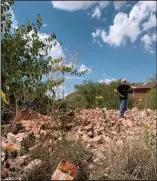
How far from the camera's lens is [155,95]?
65.7 feet

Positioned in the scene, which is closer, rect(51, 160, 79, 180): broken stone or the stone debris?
rect(51, 160, 79, 180): broken stone

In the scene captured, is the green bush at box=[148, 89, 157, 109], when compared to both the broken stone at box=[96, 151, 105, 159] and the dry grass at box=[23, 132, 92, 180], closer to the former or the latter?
the broken stone at box=[96, 151, 105, 159]

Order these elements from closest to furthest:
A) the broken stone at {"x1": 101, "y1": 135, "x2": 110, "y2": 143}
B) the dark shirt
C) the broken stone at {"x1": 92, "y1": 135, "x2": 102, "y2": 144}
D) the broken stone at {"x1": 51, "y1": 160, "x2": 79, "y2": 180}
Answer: the broken stone at {"x1": 51, "y1": 160, "x2": 79, "y2": 180} < the broken stone at {"x1": 101, "y1": 135, "x2": 110, "y2": 143} < the broken stone at {"x1": 92, "y1": 135, "x2": 102, "y2": 144} < the dark shirt

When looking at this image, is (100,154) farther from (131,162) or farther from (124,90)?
(124,90)

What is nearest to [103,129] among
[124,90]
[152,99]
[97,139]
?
[97,139]

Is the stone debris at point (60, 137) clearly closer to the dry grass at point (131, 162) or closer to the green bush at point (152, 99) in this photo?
the dry grass at point (131, 162)

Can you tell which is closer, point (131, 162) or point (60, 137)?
point (131, 162)

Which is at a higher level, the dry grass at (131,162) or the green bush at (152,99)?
the green bush at (152,99)

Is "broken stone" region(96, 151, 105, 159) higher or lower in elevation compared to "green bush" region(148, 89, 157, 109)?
lower

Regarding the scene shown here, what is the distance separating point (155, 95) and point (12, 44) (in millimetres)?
12240

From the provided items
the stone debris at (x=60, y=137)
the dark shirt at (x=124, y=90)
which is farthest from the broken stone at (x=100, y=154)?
the dark shirt at (x=124, y=90)

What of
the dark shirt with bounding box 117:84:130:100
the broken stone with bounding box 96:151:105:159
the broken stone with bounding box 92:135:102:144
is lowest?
the broken stone with bounding box 96:151:105:159

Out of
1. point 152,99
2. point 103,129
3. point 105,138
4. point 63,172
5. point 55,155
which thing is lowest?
point 63,172

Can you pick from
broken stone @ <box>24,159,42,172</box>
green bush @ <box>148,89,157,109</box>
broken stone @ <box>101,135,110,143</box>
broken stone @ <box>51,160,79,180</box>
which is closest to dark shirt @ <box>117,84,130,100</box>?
broken stone @ <box>101,135,110,143</box>
